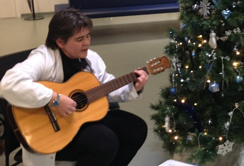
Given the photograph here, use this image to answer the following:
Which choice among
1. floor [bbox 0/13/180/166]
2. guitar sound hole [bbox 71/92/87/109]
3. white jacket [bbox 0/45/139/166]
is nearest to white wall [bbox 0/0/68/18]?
floor [bbox 0/13/180/166]

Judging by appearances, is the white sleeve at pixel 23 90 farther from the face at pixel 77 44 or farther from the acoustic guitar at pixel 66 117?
the face at pixel 77 44

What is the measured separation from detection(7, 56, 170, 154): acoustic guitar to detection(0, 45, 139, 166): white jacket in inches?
2.0

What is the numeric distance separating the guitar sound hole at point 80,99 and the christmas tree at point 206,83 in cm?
58

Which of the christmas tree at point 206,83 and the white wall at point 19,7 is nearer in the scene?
the christmas tree at point 206,83

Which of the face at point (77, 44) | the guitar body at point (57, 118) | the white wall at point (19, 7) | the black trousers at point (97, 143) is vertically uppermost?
the face at point (77, 44)

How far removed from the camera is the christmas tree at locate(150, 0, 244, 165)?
2.08 metres

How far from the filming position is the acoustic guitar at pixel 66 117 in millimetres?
1871

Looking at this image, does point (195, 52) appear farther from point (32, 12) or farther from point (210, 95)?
point (32, 12)

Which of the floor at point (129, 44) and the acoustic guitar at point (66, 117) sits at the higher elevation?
the acoustic guitar at point (66, 117)

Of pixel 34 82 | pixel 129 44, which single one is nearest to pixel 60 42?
pixel 34 82

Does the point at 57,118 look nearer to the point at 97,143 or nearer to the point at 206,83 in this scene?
the point at 97,143

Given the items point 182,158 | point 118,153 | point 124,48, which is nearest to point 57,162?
point 118,153

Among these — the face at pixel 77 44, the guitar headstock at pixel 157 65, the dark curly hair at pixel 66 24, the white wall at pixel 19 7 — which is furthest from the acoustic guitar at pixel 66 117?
the white wall at pixel 19 7

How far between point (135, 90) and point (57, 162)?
2.02 ft
